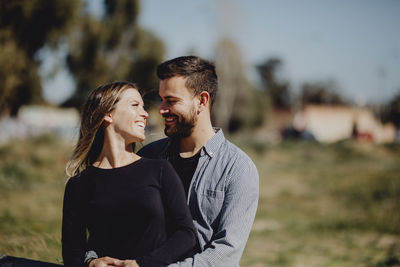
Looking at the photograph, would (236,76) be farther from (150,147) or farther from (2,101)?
(150,147)

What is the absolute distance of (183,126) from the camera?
8.65 feet

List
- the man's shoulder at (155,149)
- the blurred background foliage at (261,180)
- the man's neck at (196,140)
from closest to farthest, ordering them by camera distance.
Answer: the man's neck at (196,140) → the man's shoulder at (155,149) → the blurred background foliage at (261,180)

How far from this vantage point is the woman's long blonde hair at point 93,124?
233cm

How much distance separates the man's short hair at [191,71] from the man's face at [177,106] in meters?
0.03

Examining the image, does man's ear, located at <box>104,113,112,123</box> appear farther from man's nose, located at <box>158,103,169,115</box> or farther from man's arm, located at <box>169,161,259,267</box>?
man's arm, located at <box>169,161,259,267</box>

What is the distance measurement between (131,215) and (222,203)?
0.55 metres

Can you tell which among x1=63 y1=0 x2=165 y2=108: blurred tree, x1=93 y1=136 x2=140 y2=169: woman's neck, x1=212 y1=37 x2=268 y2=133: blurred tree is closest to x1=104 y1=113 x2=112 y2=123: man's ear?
x1=93 y1=136 x2=140 y2=169: woman's neck

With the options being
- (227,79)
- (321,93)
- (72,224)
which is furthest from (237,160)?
(321,93)

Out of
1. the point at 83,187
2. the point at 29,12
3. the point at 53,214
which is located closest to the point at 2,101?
the point at 29,12

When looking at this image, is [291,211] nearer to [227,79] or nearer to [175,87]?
[175,87]

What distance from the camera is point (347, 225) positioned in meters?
9.00

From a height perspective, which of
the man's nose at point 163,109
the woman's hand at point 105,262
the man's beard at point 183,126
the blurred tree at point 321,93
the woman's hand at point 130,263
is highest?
the man's nose at point 163,109

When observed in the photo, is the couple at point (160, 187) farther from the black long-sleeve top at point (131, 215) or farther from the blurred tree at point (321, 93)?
the blurred tree at point (321, 93)

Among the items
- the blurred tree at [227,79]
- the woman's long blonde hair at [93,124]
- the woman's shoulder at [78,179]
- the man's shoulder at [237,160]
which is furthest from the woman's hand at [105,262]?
the blurred tree at [227,79]
